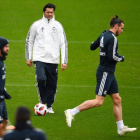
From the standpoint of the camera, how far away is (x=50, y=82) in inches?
544

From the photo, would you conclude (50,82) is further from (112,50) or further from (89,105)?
(112,50)

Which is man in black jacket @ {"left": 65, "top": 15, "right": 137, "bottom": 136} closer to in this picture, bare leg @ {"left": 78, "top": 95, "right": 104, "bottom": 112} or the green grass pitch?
bare leg @ {"left": 78, "top": 95, "right": 104, "bottom": 112}

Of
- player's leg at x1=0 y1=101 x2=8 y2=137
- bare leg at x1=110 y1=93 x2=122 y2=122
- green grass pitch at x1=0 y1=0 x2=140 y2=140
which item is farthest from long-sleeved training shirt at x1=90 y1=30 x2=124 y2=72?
player's leg at x1=0 y1=101 x2=8 y2=137

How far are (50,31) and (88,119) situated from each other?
2153mm

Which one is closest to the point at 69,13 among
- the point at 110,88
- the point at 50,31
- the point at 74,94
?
the point at 74,94

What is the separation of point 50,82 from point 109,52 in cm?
280

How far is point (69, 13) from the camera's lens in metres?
27.2

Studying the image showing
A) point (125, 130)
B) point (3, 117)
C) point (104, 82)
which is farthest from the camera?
point (125, 130)

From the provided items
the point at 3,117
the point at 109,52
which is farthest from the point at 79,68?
the point at 3,117

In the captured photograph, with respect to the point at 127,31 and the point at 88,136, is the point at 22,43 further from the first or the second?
the point at 88,136

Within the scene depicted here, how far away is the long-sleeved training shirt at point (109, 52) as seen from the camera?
37.3ft

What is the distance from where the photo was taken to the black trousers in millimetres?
13530

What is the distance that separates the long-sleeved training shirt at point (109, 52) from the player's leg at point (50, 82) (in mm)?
2233

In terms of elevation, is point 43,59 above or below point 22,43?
above
